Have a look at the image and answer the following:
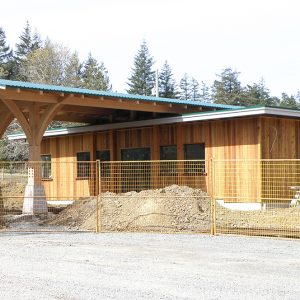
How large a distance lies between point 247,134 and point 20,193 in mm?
14835

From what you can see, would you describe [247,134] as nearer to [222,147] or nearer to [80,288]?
[222,147]

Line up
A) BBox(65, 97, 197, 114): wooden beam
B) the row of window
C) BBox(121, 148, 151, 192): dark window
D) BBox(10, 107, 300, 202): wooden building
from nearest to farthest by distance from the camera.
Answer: BBox(10, 107, 300, 202): wooden building → BBox(65, 97, 197, 114): wooden beam → the row of window → BBox(121, 148, 151, 192): dark window

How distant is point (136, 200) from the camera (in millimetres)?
17422

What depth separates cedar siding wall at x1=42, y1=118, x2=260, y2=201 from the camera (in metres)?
19.5

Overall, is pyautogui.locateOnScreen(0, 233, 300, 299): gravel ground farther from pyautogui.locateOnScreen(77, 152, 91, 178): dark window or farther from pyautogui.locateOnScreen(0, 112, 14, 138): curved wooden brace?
pyautogui.locateOnScreen(77, 152, 91, 178): dark window

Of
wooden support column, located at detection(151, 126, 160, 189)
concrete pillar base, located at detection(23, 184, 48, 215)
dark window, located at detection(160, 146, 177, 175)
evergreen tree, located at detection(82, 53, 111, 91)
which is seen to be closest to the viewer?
concrete pillar base, located at detection(23, 184, 48, 215)

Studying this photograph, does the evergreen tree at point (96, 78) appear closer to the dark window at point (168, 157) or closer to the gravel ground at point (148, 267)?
the dark window at point (168, 157)

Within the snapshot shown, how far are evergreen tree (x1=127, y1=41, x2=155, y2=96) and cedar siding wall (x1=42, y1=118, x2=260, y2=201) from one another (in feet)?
191

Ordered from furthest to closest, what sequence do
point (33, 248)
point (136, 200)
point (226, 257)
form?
1. point (136, 200)
2. point (33, 248)
3. point (226, 257)

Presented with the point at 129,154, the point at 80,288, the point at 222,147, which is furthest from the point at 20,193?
the point at 80,288

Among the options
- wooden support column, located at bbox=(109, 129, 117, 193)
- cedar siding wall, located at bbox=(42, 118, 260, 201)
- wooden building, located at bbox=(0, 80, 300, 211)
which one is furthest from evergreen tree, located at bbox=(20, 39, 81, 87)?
wooden support column, located at bbox=(109, 129, 117, 193)

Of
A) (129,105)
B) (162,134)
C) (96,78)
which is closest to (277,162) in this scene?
(162,134)

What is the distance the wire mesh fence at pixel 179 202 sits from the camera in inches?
616

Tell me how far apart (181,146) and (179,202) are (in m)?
5.09
